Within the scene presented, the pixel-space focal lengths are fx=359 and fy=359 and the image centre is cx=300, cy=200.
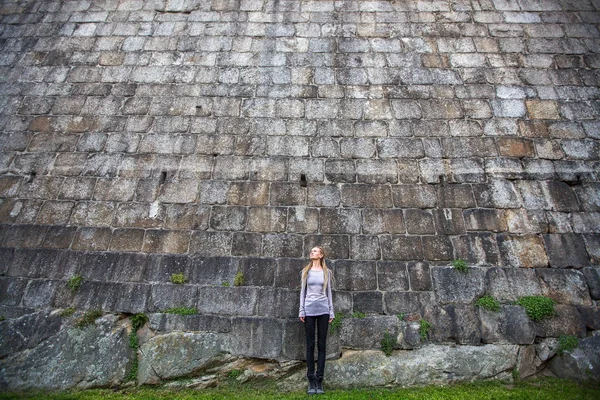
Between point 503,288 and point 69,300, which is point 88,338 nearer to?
point 69,300

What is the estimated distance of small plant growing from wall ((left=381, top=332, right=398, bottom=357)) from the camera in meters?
5.14

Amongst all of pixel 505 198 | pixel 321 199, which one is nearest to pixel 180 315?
pixel 321 199

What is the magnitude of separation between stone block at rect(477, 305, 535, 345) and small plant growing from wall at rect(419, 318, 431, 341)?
2.66ft

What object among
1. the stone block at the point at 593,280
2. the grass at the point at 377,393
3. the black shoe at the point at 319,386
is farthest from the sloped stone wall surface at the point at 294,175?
the black shoe at the point at 319,386

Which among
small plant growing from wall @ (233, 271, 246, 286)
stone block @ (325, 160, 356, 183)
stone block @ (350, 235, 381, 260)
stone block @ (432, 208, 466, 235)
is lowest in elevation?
small plant growing from wall @ (233, 271, 246, 286)

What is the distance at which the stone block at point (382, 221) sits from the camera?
5.81m

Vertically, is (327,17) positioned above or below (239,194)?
above

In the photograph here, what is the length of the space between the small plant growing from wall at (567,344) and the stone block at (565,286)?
52 cm

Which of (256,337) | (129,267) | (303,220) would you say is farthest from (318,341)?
(129,267)

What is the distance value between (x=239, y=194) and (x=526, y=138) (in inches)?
203

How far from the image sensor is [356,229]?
19.1ft

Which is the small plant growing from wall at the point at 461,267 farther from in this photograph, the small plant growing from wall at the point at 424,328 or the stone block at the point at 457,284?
the small plant growing from wall at the point at 424,328

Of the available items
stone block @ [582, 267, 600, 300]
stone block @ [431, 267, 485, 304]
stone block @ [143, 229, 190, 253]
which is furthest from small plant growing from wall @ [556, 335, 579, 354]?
stone block @ [143, 229, 190, 253]

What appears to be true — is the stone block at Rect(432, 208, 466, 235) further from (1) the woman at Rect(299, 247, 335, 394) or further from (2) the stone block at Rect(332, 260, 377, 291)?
(1) the woman at Rect(299, 247, 335, 394)
